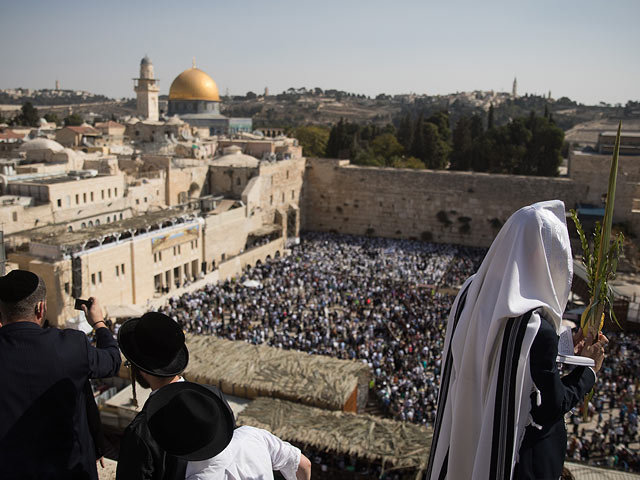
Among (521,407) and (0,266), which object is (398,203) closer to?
(0,266)

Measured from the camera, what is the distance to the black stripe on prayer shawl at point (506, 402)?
1.78 m

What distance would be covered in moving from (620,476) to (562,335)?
6.24m

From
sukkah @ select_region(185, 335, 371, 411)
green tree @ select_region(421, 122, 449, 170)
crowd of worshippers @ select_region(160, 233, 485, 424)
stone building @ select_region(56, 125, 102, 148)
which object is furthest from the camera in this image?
green tree @ select_region(421, 122, 449, 170)

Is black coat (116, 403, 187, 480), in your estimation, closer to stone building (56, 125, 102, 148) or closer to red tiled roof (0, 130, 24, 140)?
stone building (56, 125, 102, 148)

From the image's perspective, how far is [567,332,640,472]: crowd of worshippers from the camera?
8906 millimetres

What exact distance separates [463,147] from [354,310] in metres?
20.1

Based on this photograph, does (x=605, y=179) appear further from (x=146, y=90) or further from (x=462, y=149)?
(x=146, y=90)

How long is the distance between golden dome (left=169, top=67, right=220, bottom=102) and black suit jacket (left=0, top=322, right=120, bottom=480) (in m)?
43.9

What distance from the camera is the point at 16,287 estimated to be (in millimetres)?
2137

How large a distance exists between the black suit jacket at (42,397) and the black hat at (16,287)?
0.11 meters

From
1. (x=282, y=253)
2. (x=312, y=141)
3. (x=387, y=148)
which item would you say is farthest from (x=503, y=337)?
(x=312, y=141)

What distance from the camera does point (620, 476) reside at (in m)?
7.03

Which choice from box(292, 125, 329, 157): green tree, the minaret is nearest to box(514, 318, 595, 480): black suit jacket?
box(292, 125, 329, 157): green tree

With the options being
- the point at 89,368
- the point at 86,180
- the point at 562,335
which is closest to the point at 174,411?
the point at 89,368
